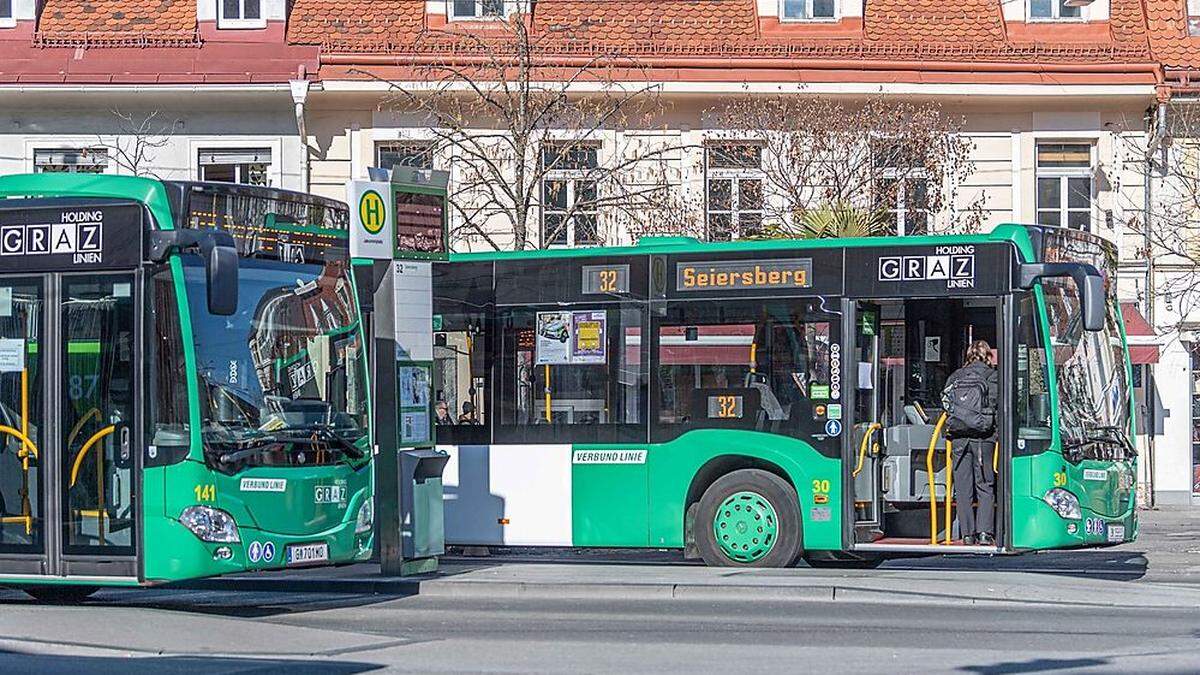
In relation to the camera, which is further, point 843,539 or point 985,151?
point 985,151

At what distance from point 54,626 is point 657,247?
23.3ft

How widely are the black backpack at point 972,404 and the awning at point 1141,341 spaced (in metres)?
12.2

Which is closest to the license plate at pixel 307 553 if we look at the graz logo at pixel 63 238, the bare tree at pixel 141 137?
the graz logo at pixel 63 238

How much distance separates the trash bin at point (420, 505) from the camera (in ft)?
55.8

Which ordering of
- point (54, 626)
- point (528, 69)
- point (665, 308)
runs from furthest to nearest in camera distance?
point (528, 69)
point (665, 308)
point (54, 626)

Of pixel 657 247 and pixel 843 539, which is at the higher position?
pixel 657 247

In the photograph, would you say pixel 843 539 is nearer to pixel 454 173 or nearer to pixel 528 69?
pixel 528 69

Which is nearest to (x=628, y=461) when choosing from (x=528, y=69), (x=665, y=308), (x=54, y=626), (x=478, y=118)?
(x=665, y=308)

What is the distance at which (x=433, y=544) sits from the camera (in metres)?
17.3

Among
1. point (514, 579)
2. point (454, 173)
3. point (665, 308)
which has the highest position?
point (454, 173)

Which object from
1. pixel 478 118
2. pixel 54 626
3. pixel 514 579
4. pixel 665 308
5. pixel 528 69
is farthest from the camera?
pixel 478 118

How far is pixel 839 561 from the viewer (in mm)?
19406

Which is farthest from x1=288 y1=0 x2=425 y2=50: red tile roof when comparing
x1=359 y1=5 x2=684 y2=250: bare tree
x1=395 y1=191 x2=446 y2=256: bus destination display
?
x1=395 y1=191 x2=446 y2=256: bus destination display

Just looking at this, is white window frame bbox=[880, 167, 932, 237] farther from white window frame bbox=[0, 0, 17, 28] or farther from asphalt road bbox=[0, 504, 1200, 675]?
white window frame bbox=[0, 0, 17, 28]
